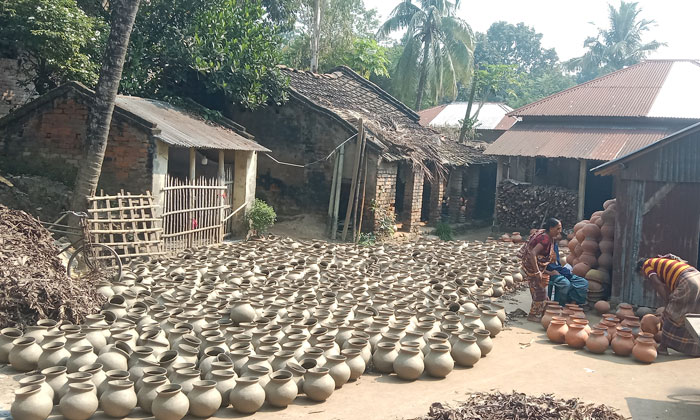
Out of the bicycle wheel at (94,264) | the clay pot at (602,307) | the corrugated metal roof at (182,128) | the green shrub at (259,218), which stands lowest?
the clay pot at (602,307)

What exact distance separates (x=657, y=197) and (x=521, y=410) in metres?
5.54

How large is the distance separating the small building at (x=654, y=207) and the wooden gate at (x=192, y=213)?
7403 mm

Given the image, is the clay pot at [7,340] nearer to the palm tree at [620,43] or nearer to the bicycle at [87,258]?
the bicycle at [87,258]

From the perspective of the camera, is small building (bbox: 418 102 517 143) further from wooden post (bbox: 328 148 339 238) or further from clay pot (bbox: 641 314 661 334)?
clay pot (bbox: 641 314 661 334)

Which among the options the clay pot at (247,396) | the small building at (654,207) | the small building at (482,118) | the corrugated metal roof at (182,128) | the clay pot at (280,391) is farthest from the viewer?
the small building at (482,118)

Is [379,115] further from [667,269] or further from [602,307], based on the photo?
[667,269]

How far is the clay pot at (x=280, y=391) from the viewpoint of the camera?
570 cm

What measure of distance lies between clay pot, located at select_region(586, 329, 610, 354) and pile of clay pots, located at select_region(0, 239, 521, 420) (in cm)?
118

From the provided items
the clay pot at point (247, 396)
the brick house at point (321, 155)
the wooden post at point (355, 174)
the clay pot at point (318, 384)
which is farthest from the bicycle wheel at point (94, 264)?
the brick house at point (321, 155)

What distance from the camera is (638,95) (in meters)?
19.0

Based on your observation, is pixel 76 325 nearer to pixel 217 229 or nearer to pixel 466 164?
pixel 217 229

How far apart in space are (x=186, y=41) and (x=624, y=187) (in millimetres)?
11284

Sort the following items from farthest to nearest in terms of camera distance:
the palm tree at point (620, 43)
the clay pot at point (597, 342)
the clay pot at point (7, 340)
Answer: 1. the palm tree at point (620, 43)
2. the clay pot at point (597, 342)
3. the clay pot at point (7, 340)

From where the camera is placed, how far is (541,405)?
562 centimetres
